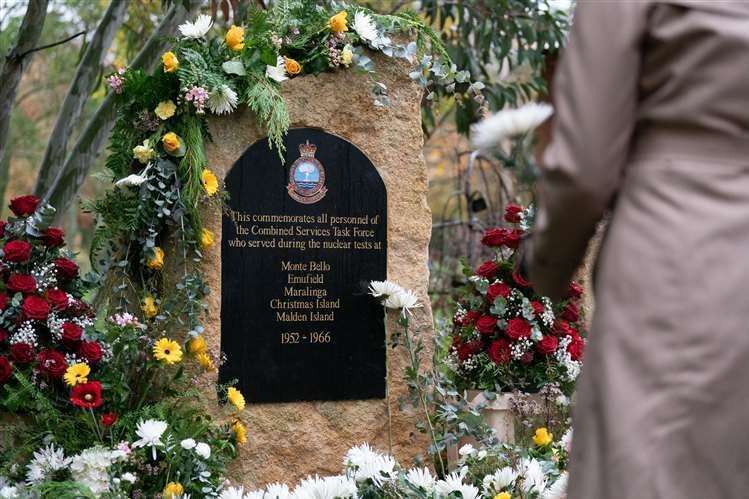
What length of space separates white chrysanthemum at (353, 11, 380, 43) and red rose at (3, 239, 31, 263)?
1.98 metres

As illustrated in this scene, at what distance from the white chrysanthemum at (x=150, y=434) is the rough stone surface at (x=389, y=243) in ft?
2.10

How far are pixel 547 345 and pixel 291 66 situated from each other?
6.37 feet

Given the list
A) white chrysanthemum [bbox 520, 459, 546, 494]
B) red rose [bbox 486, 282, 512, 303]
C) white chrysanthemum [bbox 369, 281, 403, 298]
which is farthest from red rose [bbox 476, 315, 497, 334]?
white chrysanthemum [bbox 520, 459, 546, 494]

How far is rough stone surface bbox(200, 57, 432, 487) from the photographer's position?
4602mm

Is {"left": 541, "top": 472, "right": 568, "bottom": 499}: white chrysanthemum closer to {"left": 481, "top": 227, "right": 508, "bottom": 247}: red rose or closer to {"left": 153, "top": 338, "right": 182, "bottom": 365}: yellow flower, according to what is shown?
{"left": 481, "top": 227, "right": 508, "bottom": 247}: red rose

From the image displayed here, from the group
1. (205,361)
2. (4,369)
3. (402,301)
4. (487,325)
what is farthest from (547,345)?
(4,369)

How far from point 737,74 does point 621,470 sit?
2.60 feet

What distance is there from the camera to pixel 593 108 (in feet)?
6.07

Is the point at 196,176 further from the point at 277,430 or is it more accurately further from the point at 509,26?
the point at 509,26

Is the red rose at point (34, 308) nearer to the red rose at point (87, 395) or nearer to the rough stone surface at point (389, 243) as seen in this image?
the red rose at point (87, 395)

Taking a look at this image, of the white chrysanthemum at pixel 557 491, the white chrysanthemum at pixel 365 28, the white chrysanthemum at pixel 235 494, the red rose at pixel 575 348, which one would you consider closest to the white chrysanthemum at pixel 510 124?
the white chrysanthemum at pixel 557 491

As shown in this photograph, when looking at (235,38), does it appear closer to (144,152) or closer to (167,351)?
(144,152)

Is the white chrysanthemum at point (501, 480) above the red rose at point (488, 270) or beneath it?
beneath

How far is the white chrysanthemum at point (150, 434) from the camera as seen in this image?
12.8 ft
